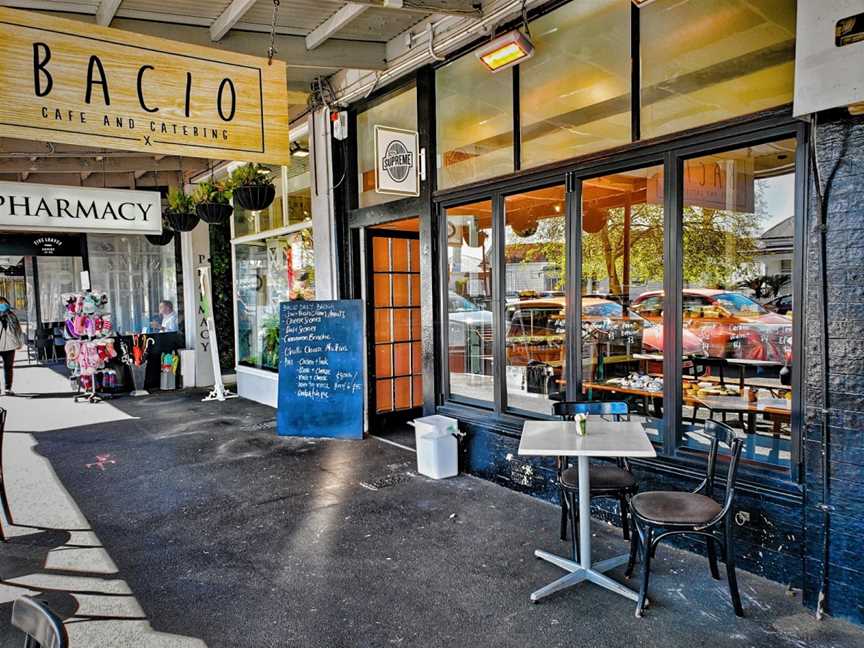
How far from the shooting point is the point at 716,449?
10.2 ft

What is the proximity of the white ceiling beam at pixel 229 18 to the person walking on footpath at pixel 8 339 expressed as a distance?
7.42 meters

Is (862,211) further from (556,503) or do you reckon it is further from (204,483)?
(204,483)

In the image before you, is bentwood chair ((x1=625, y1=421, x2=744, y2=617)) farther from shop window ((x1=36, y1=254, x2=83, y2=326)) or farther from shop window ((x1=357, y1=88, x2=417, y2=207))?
shop window ((x1=36, y1=254, x2=83, y2=326))

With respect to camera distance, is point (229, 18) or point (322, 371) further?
point (322, 371)

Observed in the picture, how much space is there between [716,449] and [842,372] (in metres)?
0.72

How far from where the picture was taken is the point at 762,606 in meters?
2.87

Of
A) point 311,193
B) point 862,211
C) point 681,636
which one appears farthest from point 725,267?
point 311,193

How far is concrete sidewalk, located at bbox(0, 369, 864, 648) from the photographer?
2.71 m

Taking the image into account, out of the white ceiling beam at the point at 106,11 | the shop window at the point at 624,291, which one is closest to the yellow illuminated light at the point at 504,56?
the shop window at the point at 624,291

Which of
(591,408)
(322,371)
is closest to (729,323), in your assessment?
(591,408)

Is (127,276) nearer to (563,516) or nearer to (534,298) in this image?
(534,298)

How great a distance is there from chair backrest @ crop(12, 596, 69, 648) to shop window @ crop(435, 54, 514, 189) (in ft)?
13.1

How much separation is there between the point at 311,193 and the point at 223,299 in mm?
4256

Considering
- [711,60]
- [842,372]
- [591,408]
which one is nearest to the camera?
[842,372]
